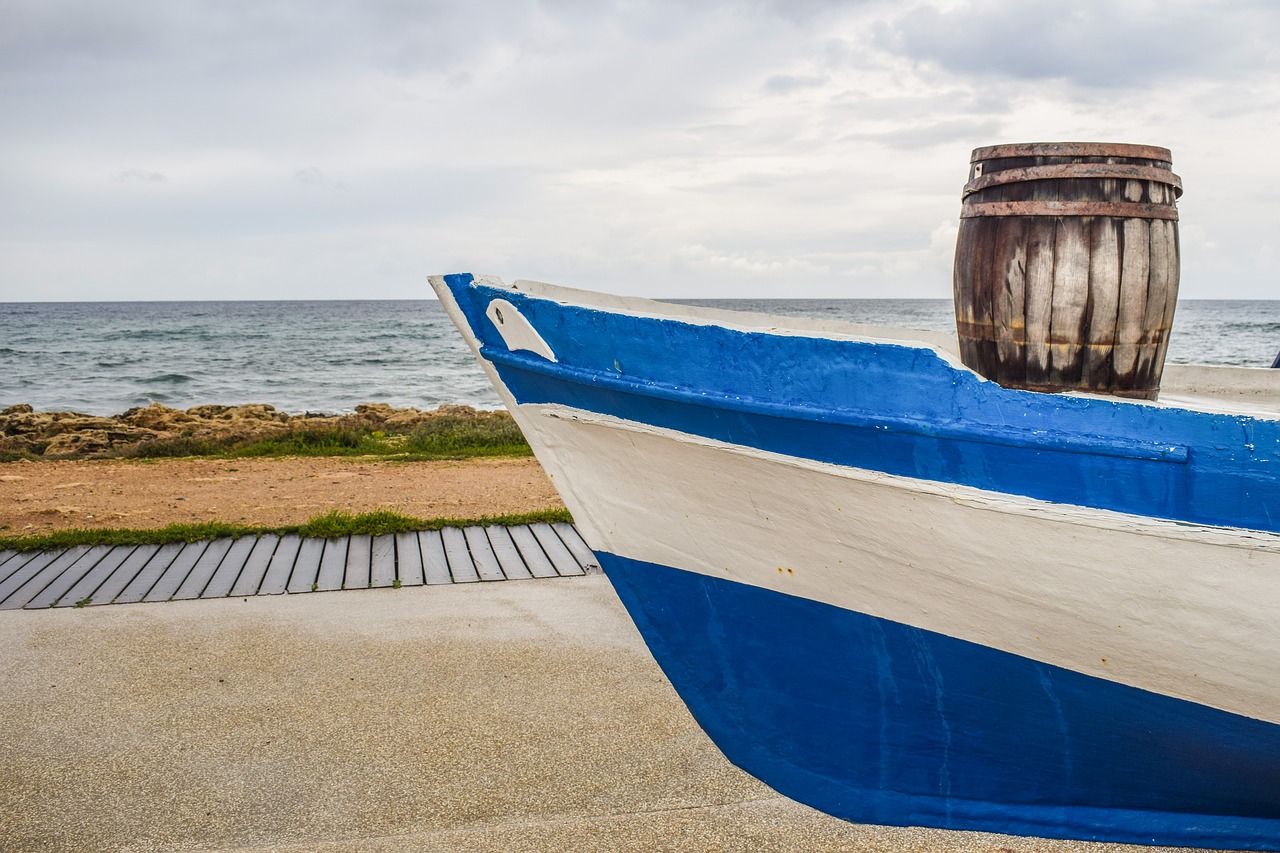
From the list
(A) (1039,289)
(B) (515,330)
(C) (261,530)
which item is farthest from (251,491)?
(A) (1039,289)

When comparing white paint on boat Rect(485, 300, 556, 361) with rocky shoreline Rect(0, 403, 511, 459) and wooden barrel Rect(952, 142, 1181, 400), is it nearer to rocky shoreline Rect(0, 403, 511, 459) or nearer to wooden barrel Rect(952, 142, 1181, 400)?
wooden barrel Rect(952, 142, 1181, 400)

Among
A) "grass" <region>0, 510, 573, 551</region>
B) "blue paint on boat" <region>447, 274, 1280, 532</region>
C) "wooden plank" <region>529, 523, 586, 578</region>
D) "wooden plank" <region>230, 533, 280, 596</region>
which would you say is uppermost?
"blue paint on boat" <region>447, 274, 1280, 532</region>

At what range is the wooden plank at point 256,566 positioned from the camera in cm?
483

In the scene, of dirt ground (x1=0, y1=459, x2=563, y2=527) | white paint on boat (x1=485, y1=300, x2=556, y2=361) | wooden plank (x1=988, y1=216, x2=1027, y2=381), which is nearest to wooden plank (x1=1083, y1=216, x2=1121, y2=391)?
wooden plank (x1=988, y1=216, x2=1027, y2=381)

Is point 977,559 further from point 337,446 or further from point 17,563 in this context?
point 337,446

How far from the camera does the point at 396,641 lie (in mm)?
4211

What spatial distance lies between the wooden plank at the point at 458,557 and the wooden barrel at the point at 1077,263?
11.1 feet

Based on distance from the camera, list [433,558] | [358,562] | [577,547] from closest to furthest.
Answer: [358,562], [433,558], [577,547]

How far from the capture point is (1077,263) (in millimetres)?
2191

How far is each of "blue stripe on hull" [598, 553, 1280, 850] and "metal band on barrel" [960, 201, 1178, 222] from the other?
1.06 metres

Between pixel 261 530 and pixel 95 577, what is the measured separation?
3.45ft

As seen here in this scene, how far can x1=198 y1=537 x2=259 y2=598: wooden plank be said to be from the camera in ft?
15.7

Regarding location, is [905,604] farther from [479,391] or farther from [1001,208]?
[479,391]

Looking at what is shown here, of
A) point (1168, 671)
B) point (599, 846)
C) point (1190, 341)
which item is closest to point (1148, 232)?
point (1168, 671)
